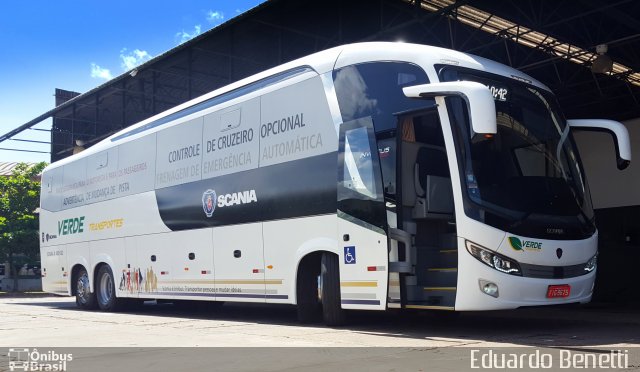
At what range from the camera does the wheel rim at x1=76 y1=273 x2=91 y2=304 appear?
54.0 ft

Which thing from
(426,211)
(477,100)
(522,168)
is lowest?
(426,211)

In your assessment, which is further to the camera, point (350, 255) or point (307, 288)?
point (307, 288)

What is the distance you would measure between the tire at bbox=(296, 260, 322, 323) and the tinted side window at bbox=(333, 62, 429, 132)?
93.7 inches

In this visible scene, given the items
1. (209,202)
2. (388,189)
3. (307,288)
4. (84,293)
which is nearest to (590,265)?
(388,189)

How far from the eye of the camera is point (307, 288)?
1021 centimetres

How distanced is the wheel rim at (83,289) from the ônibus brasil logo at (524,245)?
1160 cm

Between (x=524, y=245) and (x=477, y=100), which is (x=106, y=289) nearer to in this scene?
(x=524, y=245)

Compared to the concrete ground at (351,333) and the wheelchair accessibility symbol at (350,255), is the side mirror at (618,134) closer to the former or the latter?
the concrete ground at (351,333)

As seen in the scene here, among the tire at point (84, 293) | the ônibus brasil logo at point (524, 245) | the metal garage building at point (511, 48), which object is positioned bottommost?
the tire at point (84, 293)

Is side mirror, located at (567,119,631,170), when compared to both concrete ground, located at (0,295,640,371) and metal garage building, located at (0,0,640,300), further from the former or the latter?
metal garage building, located at (0,0,640,300)

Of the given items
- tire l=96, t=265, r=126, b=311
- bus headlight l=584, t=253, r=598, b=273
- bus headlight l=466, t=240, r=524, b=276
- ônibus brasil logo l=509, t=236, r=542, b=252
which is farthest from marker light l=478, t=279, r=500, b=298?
tire l=96, t=265, r=126, b=311

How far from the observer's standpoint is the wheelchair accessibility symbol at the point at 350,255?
9.14 m

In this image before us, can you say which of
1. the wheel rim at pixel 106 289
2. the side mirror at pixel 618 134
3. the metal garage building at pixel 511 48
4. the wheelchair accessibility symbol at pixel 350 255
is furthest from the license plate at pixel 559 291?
the wheel rim at pixel 106 289

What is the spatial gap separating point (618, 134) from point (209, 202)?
685cm
